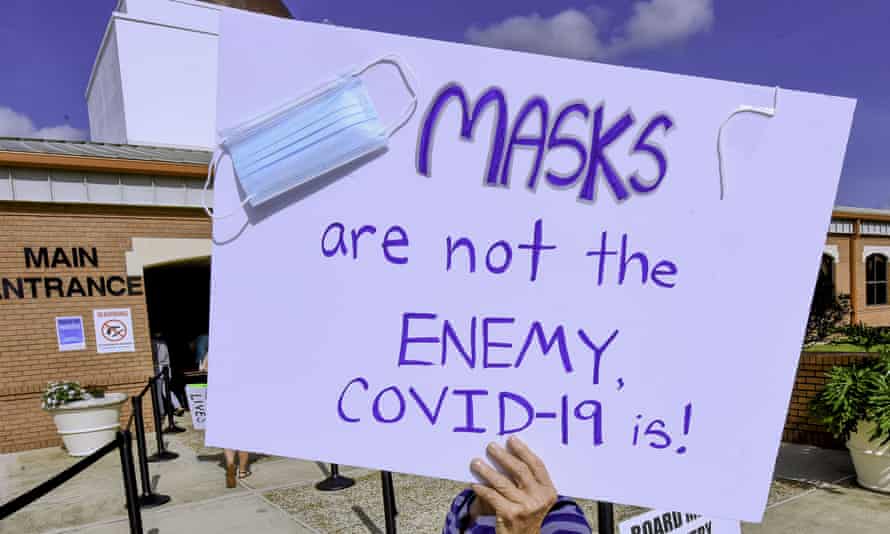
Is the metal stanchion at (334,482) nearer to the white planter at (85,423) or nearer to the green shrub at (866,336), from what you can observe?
the white planter at (85,423)

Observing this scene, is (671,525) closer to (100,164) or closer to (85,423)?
(85,423)

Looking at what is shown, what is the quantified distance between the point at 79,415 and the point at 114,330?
1501 millimetres

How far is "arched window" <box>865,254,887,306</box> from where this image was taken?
2005cm

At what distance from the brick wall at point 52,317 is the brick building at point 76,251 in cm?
1

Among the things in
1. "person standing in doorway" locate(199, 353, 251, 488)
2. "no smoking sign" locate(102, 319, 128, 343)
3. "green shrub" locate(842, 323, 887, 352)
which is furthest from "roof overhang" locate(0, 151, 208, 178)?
"green shrub" locate(842, 323, 887, 352)

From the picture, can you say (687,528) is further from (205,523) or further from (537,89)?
(205,523)

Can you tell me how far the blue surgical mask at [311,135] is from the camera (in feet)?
3.59

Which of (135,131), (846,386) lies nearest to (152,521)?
(846,386)

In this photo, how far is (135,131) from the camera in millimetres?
13906

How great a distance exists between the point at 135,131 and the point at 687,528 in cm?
1513

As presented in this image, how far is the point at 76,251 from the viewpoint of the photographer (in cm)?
823

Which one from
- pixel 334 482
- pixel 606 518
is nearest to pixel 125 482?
pixel 606 518

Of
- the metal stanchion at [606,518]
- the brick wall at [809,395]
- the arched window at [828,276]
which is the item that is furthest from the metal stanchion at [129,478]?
the arched window at [828,276]

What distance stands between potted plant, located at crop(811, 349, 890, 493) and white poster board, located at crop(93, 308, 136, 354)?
9.02 metres
